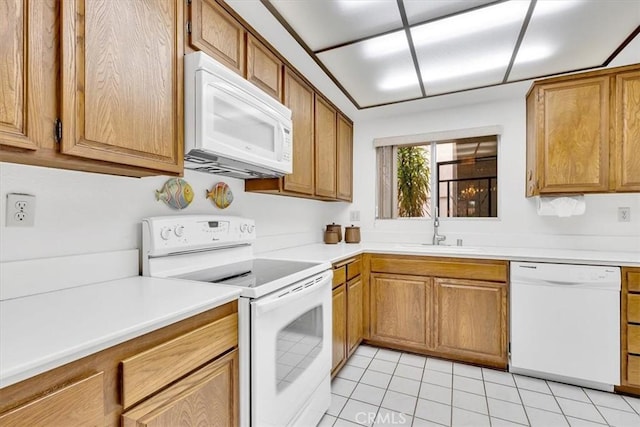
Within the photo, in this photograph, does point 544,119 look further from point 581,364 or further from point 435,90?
point 581,364

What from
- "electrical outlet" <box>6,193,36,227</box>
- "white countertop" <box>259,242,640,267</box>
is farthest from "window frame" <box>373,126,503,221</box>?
"electrical outlet" <box>6,193,36,227</box>

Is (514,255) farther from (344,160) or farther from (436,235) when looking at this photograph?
(344,160)

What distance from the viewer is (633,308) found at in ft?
6.22

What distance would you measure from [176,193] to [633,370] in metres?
2.89

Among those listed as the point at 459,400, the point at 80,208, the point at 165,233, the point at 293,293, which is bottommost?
the point at 459,400

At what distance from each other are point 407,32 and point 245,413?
79.2 inches

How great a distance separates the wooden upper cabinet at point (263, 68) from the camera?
167 cm

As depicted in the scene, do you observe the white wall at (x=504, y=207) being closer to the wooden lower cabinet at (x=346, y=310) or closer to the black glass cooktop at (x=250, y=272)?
the wooden lower cabinet at (x=346, y=310)

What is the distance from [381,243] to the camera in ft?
10.2

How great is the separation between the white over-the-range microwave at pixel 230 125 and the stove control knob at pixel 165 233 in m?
0.34

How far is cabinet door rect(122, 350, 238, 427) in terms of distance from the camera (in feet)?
2.66

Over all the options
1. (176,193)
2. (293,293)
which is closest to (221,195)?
(176,193)

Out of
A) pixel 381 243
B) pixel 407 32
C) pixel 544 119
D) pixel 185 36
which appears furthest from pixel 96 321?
pixel 544 119

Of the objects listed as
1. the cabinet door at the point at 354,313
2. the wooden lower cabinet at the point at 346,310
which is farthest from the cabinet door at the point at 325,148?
the cabinet door at the point at 354,313
